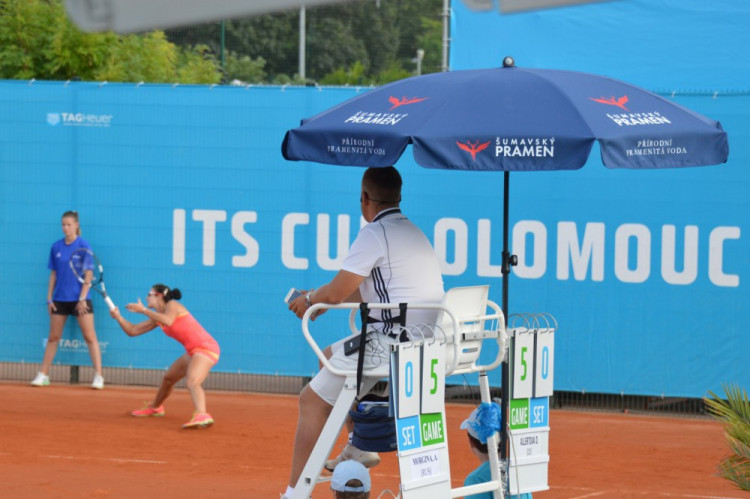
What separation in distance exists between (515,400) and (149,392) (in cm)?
698

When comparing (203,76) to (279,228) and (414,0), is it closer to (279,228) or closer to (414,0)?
(279,228)

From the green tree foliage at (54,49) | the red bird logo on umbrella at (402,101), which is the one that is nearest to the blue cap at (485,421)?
the red bird logo on umbrella at (402,101)

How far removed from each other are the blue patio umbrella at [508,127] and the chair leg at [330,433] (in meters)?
0.78

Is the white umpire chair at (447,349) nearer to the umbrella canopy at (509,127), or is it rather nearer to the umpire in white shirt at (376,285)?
the umpire in white shirt at (376,285)

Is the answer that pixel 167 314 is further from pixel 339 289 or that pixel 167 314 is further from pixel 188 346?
pixel 339 289

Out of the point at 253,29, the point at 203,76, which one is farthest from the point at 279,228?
the point at 253,29

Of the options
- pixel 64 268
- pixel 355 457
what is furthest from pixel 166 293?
pixel 355 457

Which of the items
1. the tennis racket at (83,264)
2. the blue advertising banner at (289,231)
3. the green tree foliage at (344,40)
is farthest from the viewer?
the green tree foliage at (344,40)

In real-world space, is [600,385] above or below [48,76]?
below

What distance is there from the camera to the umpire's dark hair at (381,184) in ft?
17.2

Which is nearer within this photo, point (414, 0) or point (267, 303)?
point (267, 303)

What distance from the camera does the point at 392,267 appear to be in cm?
511

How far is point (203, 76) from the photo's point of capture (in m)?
19.5

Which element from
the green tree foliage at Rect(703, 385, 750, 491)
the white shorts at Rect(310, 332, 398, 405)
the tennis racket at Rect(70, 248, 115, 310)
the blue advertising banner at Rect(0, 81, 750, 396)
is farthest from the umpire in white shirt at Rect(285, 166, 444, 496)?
the tennis racket at Rect(70, 248, 115, 310)
